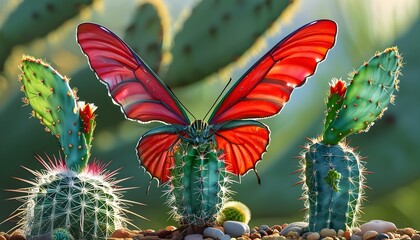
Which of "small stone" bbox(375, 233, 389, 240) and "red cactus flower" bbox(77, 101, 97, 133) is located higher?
"red cactus flower" bbox(77, 101, 97, 133)

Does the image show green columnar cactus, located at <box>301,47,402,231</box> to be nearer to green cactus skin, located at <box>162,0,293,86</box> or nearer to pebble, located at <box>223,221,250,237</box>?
pebble, located at <box>223,221,250,237</box>

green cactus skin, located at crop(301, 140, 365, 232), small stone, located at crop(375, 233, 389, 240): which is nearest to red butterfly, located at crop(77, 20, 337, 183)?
green cactus skin, located at crop(301, 140, 365, 232)

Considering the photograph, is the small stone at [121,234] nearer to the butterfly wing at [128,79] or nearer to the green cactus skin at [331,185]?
the butterfly wing at [128,79]

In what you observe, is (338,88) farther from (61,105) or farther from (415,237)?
(61,105)

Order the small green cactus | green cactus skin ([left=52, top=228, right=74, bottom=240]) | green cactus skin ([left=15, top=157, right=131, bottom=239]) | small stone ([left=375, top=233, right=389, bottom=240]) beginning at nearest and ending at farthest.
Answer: green cactus skin ([left=52, top=228, right=74, bottom=240]) → green cactus skin ([left=15, top=157, right=131, bottom=239]) → small stone ([left=375, top=233, right=389, bottom=240]) → the small green cactus

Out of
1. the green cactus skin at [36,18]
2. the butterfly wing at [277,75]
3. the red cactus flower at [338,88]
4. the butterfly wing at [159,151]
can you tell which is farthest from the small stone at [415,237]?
the green cactus skin at [36,18]

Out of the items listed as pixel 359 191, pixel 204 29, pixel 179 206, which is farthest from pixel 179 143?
pixel 204 29
